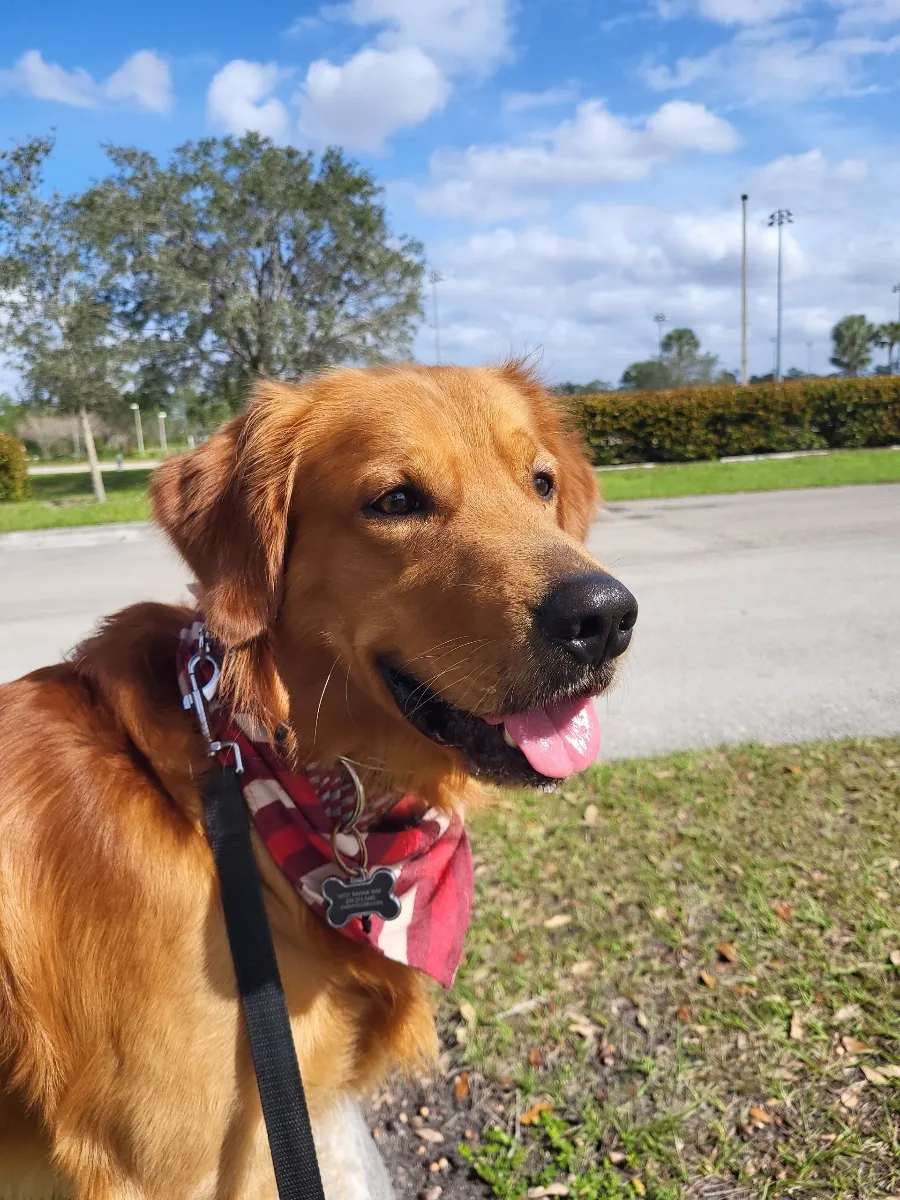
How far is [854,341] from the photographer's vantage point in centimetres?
9312

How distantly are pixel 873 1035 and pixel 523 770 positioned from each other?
5.73 feet

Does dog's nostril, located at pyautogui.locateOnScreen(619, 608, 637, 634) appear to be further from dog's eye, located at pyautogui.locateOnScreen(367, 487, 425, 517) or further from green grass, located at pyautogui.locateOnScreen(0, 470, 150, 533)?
green grass, located at pyautogui.locateOnScreen(0, 470, 150, 533)

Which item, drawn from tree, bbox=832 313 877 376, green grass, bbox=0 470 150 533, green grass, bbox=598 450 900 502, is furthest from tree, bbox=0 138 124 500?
tree, bbox=832 313 877 376

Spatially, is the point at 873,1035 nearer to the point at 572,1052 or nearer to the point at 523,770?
the point at 572,1052

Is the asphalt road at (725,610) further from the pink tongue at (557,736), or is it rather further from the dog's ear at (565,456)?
the pink tongue at (557,736)

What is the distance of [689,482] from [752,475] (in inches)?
70.3

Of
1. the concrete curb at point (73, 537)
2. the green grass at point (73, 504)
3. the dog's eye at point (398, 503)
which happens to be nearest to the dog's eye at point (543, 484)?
the dog's eye at point (398, 503)

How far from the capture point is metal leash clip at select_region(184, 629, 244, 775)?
6.68 ft

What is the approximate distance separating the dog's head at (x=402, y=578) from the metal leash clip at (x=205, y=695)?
0.08 meters

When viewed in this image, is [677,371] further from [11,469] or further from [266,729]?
[266,729]

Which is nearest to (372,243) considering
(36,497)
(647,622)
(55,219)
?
(55,219)

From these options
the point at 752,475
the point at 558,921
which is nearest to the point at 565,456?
the point at 558,921

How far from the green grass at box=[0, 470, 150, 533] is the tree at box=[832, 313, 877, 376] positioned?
82.8m

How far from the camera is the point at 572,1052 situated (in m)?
2.89
